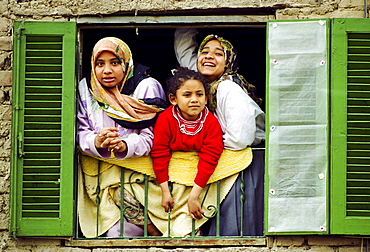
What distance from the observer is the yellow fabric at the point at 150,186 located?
20.4 feet

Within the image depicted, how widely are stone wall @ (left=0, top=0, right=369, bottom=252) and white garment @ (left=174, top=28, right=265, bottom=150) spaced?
0.67 m

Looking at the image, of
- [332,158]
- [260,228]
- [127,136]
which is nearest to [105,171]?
[127,136]

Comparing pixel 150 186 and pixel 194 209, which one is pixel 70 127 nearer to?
pixel 150 186

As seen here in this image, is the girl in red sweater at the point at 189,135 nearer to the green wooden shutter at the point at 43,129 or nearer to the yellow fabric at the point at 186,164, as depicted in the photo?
the yellow fabric at the point at 186,164

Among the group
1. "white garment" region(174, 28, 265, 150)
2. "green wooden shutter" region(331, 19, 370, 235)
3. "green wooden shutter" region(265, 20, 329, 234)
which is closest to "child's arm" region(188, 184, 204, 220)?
"white garment" region(174, 28, 265, 150)

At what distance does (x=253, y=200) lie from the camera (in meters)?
6.26

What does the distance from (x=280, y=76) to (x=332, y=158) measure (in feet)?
2.40

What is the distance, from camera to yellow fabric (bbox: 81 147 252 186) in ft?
20.4

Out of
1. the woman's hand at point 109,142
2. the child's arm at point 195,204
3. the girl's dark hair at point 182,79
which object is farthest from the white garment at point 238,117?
the woman's hand at point 109,142

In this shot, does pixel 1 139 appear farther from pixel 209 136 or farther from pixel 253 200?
pixel 253 200

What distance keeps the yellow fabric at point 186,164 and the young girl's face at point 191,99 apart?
0.31 meters

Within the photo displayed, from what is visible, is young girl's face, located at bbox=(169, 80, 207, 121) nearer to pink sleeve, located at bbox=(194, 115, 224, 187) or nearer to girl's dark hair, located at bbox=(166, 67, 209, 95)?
girl's dark hair, located at bbox=(166, 67, 209, 95)

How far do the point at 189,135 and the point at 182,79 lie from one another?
0.44 meters

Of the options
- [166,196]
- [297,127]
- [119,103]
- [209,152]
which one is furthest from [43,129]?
[297,127]
